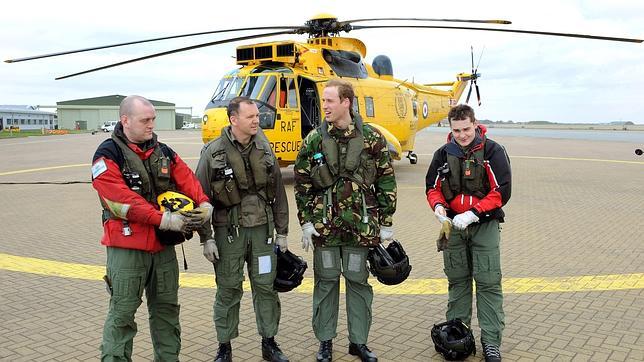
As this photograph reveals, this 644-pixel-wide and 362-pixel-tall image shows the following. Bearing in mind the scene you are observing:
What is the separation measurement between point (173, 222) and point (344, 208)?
1316mm

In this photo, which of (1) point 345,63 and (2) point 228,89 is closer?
(2) point 228,89

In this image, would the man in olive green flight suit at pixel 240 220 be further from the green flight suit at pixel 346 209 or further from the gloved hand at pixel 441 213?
the gloved hand at pixel 441 213

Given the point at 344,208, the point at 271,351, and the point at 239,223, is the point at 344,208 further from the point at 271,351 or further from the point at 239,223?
the point at 271,351

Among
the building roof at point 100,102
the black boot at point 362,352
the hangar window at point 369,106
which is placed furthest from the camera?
the building roof at point 100,102

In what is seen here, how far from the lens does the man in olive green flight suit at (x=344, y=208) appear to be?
3.93 meters

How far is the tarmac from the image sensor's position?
411 centimetres

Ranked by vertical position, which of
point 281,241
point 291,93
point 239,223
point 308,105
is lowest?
point 281,241

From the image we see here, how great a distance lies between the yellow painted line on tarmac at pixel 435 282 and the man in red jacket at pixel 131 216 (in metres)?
2.30

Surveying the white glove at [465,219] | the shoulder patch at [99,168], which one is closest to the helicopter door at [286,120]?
the white glove at [465,219]

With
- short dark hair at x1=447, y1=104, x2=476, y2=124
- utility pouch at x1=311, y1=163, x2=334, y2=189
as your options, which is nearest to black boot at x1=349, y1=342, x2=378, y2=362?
utility pouch at x1=311, y1=163, x2=334, y2=189

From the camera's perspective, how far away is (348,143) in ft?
13.0

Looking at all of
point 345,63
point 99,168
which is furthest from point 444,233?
point 345,63

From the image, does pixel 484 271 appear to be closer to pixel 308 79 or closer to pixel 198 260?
pixel 198 260

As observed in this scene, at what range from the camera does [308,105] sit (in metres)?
12.9
